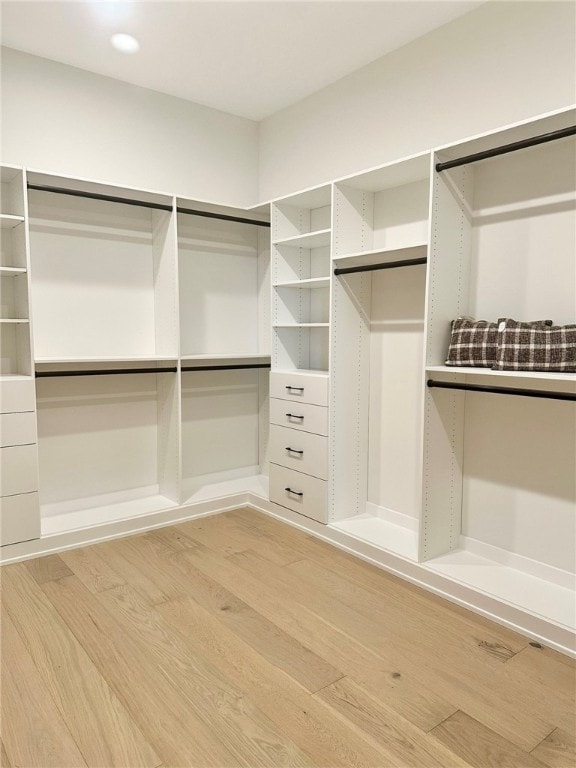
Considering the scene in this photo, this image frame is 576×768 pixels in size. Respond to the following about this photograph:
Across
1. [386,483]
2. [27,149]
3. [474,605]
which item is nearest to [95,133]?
[27,149]

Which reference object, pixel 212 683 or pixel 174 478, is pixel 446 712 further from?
pixel 174 478

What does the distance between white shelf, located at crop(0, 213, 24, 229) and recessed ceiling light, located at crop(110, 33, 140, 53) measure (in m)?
1.10

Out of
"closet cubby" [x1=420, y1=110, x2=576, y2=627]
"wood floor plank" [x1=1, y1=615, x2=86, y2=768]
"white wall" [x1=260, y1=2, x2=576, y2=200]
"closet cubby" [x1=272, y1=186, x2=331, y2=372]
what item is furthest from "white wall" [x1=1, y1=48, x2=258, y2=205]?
Result: "wood floor plank" [x1=1, y1=615, x2=86, y2=768]

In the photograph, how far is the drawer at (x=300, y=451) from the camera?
3.12 metres

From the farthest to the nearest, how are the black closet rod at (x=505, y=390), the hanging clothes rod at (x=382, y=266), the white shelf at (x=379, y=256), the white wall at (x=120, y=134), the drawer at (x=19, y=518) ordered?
the white wall at (x=120, y=134) → the drawer at (x=19, y=518) → the white shelf at (x=379, y=256) → the hanging clothes rod at (x=382, y=266) → the black closet rod at (x=505, y=390)

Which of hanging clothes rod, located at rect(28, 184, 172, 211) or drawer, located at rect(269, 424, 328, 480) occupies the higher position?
hanging clothes rod, located at rect(28, 184, 172, 211)

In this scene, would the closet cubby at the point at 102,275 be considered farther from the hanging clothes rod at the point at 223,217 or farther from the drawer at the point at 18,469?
the drawer at the point at 18,469

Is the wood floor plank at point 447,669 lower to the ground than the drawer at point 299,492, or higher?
lower

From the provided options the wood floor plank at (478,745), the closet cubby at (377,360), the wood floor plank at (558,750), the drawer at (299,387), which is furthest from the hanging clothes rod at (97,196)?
the wood floor plank at (558,750)

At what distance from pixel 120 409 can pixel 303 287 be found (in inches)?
57.3

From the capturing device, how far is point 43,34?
2828mm

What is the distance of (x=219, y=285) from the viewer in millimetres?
3898

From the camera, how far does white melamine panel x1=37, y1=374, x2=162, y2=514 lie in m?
3.25

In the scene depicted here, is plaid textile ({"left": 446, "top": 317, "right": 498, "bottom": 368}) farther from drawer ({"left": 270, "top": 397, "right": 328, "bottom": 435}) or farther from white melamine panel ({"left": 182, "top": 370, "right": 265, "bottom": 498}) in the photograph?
white melamine panel ({"left": 182, "top": 370, "right": 265, "bottom": 498})
